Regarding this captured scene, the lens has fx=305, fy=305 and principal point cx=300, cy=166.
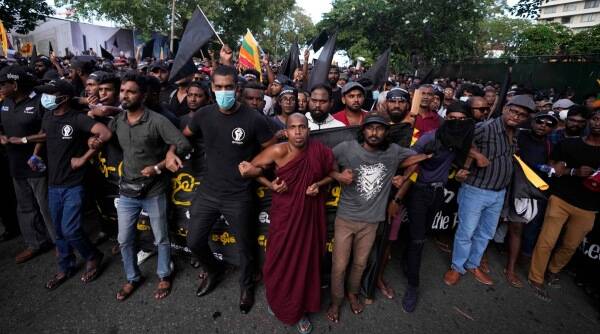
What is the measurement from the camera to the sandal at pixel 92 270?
335 cm

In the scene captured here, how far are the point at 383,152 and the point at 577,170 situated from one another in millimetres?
2397

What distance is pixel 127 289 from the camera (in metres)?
3.17

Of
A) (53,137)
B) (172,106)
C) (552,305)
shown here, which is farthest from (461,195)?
(53,137)

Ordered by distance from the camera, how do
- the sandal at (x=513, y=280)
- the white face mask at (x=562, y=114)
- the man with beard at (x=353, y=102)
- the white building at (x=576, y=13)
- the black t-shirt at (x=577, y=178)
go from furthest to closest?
the white building at (x=576, y=13), the white face mask at (x=562, y=114), the man with beard at (x=353, y=102), the sandal at (x=513, y=280), the black t-shirt at (x=577, y=178)

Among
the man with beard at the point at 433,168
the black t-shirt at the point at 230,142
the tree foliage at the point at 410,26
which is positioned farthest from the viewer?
the tree foliage at the point at 410,26

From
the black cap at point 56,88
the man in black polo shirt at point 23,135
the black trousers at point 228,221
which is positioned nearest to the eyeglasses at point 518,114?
the black trousers at point 228,221

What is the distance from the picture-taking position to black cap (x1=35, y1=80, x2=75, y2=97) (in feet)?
9.50

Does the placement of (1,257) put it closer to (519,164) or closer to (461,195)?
(461,195)

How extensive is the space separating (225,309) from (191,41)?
377cm

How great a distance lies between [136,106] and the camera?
9.41ft

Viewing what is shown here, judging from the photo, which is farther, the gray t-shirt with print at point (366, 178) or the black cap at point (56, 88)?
the black cap at point (56, 88)

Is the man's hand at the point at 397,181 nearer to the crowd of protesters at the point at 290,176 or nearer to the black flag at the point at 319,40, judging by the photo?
the crowd of protesters at the point at 290,176

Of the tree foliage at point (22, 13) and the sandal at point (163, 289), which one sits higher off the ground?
the tree foliage at point (22, 13)

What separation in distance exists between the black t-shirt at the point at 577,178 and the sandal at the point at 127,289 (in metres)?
4.86
